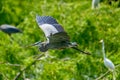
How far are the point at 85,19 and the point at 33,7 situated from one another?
2291 mm

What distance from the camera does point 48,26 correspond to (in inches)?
220

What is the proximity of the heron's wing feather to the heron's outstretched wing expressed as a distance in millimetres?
43

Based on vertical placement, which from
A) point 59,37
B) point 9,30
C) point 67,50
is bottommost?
point 67,50

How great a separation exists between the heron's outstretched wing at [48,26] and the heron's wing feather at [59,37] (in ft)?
0.14

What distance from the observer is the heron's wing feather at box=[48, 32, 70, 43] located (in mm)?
5113

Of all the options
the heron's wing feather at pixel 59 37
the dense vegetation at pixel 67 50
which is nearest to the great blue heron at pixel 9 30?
the dense vegetation at pixel 67 50

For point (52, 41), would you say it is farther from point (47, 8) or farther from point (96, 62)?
point (47, 8)

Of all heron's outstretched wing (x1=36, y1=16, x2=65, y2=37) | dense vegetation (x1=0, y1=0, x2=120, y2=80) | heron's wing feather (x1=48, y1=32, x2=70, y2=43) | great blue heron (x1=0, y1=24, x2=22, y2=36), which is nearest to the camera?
heron's wing feather (x1=48, y1=32, x2=70, y2=43)

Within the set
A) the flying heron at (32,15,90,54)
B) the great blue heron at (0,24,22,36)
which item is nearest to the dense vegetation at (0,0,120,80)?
the great blue heron at (0,24,22,36)

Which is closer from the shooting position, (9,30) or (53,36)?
(53,36)

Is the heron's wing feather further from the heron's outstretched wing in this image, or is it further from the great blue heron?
the great blue heron

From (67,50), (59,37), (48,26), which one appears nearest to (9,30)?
(67,50)

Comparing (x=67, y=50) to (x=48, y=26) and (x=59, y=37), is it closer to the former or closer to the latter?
(x=48, y=26)

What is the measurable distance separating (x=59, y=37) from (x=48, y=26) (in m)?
0.37
